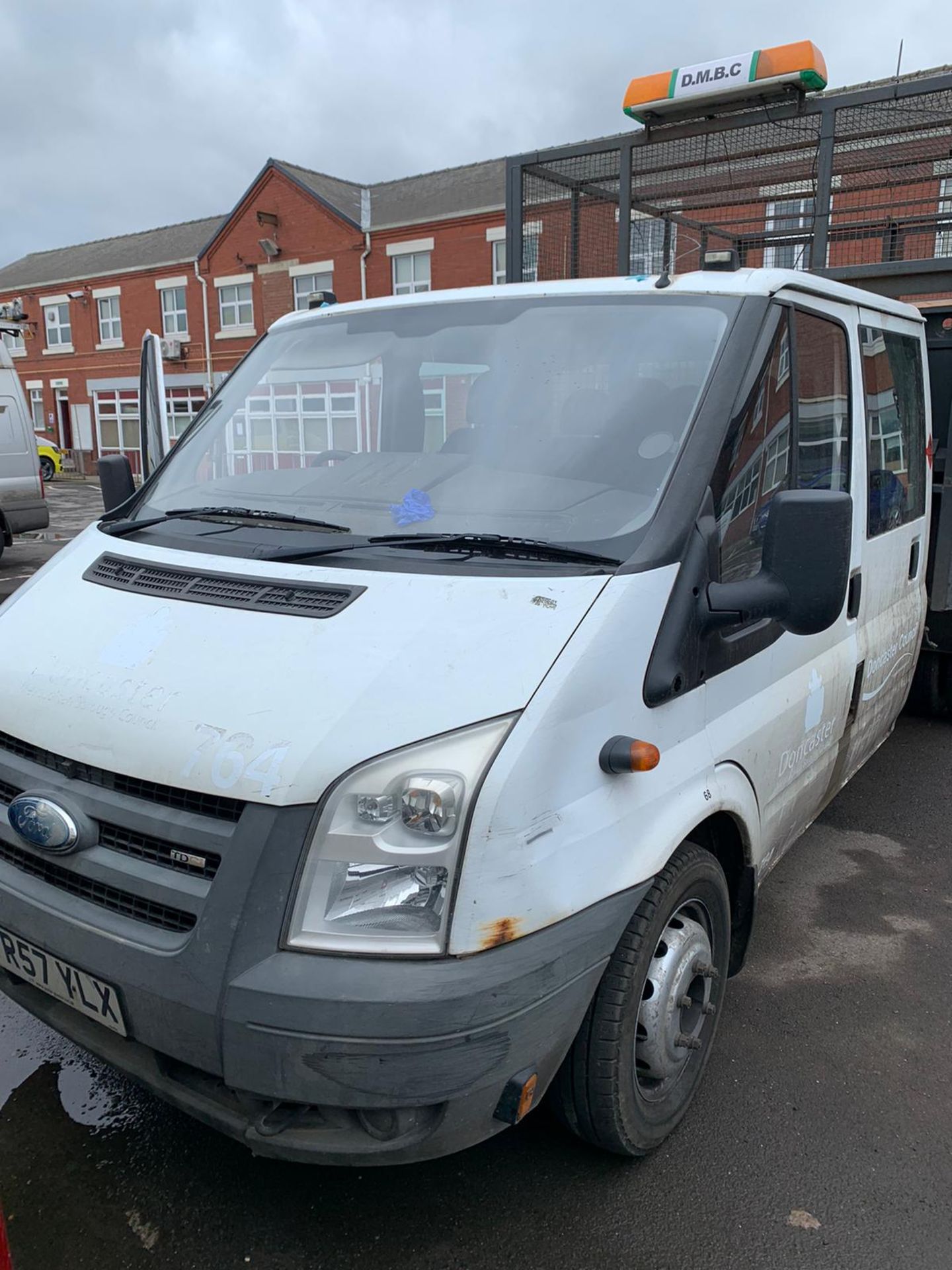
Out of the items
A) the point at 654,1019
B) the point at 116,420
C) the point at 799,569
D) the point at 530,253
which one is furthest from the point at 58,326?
the point at 654,1019

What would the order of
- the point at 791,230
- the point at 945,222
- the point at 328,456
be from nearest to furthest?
the point at 328,456 → the point at 945,222 → the point at 791,230

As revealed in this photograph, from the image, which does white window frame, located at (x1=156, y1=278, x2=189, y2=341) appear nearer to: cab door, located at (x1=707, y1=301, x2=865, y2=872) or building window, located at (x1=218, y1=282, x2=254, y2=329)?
building window, located at (x1=218, y1=282, x2=254, y2=329)

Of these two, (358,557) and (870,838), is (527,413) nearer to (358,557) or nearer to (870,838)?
(358,557)

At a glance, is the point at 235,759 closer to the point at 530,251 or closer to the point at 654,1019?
the point at 654,1019

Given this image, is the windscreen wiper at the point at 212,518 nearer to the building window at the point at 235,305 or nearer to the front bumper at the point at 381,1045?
the front bumper at the point at 381,1045

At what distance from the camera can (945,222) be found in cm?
562

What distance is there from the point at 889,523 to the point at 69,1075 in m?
3.54

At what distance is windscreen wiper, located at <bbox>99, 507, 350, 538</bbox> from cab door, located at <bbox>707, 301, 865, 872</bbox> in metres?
1.10

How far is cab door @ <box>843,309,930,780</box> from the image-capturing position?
3.62m

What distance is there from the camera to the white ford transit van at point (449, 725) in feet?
6.24

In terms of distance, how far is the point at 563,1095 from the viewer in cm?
232

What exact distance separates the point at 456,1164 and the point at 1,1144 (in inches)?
48.9

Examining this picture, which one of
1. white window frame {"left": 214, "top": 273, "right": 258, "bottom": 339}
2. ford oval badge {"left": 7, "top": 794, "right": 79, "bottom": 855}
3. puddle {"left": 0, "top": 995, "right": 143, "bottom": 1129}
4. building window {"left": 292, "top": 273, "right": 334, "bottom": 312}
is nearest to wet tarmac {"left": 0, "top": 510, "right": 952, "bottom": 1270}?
puddle {"left": 0, "top": 995, "right": 143, "bottom": 1129}

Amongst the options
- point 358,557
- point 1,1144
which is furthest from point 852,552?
point 1,1144
